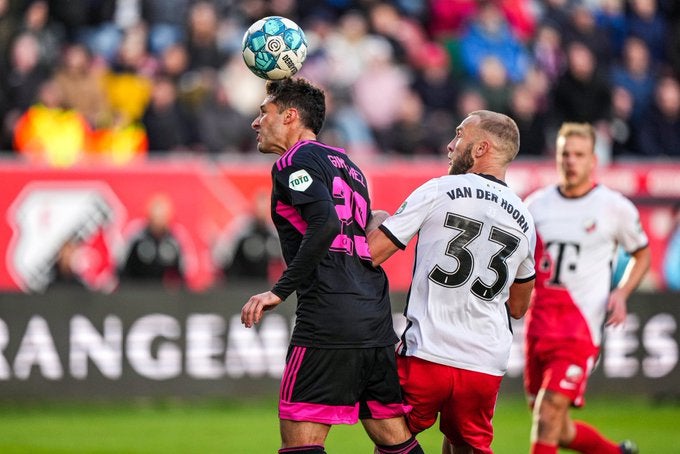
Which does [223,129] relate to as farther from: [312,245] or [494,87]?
[312,245]

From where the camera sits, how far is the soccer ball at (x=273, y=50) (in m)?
7.15

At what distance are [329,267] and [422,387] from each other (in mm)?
839

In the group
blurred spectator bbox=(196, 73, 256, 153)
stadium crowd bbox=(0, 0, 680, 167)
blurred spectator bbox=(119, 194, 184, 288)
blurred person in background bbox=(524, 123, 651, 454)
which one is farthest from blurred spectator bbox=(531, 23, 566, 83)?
blurred person in background bbox=(524, 123, 651, 454)

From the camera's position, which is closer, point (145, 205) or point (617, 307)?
point (617, 307)

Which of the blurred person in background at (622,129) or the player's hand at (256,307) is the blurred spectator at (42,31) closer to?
the blurred person in background at (622,129)

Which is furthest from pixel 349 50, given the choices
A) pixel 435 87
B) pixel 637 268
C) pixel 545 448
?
pixel 545 448

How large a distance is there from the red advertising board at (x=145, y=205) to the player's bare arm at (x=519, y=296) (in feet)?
23.9

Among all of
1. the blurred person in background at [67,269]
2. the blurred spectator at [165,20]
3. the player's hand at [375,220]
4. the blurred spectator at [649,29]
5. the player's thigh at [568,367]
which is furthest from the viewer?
the blurred spectator at [649,29]

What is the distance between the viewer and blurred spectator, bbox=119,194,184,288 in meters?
14.7

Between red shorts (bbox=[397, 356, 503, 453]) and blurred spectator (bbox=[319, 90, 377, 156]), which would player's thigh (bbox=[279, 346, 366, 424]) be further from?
blurred spectator (bbox=[319, 90, 377, 156])

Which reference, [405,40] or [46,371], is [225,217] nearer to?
[46,371]

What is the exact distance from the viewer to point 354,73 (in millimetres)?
17906

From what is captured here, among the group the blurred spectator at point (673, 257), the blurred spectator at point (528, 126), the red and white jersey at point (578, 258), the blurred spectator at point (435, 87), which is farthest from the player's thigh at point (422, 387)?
the blurred spectator at point (435, 87)

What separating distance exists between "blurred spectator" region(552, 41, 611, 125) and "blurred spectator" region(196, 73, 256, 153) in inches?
187
